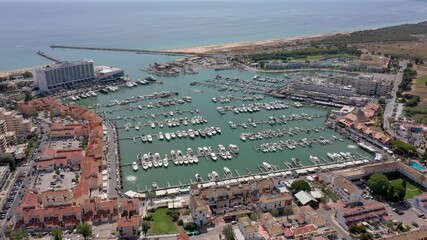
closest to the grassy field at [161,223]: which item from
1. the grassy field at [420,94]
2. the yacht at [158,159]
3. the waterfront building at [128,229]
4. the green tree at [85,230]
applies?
the waterfront building at [128,229]

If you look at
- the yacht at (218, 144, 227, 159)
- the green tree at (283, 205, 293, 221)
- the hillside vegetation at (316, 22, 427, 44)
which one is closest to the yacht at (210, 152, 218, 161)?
the yacht at (218, 144, 227, 159)

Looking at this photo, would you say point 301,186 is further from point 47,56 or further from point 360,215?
point 47,56

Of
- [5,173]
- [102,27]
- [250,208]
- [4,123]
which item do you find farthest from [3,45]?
[250,208]

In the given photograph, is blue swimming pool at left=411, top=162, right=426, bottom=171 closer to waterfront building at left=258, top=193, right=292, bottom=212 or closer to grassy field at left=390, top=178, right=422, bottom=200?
grassy field at left=390, top=178, right=422, bottom=200

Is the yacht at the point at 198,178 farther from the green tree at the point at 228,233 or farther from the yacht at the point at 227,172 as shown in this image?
the green tree at the point at 228,233

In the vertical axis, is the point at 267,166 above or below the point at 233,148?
below

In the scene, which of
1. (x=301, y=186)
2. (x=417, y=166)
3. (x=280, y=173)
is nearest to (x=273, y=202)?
(x=301, y=186)
